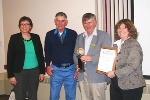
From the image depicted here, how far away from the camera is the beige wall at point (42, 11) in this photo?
3.21m

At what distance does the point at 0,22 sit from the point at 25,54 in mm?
1935

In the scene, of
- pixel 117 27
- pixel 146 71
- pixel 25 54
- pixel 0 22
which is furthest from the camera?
pixel 0 22

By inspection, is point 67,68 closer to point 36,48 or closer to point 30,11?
point 36,48

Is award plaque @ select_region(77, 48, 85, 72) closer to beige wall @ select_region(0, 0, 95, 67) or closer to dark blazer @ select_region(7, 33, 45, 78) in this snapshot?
dark blazer @ select_region(7, 33, 45, 78)

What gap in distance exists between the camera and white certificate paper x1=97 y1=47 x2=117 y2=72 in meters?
2.10

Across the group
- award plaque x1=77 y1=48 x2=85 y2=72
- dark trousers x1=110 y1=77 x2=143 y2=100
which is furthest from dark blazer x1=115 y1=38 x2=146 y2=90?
award plaque x1=77 y1=48 x2=85 y2=72

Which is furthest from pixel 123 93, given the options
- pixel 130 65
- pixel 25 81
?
pixel 25 81

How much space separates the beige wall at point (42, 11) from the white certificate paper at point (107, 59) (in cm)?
110

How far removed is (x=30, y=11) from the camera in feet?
12.1

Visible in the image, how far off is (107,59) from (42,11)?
191 cm

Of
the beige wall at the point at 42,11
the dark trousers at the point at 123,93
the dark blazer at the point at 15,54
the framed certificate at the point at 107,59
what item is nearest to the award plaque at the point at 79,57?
the framed certificate at the point at 107,59

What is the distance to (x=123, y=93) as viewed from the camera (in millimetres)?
2025

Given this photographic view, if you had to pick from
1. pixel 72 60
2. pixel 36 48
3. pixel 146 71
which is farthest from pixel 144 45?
pixel 36 48

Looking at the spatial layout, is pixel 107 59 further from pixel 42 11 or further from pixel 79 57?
pixel 42 11
